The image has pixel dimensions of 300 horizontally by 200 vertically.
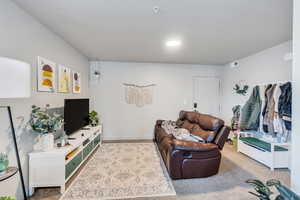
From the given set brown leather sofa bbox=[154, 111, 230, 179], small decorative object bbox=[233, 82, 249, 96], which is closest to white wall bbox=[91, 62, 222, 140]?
small decorative object bbox=[233, 82, 249, 96]

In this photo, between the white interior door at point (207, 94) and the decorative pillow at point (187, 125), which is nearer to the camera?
the decorative pillow at point (187, 125)

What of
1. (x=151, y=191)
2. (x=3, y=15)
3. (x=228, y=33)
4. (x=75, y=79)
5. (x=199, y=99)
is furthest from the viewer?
(x=199, y=99)

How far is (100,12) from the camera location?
74.1 inches

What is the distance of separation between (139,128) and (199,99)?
7.23 ft

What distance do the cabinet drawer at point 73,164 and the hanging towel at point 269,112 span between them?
3.70 meters

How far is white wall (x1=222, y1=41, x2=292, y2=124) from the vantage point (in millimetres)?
2887

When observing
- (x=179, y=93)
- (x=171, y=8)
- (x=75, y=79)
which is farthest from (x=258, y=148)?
(x=75, y=79)

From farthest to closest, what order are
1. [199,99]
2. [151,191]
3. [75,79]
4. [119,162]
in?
[199,99], [75,79], [119,162], [151,191]

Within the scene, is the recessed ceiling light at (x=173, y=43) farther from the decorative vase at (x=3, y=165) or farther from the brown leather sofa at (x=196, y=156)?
the decorative vase at (x=3, y=165)

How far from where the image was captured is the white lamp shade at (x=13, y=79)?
3.62 feet

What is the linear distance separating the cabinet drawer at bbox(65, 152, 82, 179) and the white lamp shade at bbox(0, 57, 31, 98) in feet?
4.53

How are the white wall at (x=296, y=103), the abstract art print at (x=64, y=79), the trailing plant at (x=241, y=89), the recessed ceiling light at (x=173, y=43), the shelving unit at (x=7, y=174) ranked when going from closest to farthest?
the white wall at (x=296, y=103), the shelving unit at (x=7, y=174), the abstract art print at (x=64, y=79), the recessed ceiling light at (x=173, y=43), the trailing plant at (x=241, y=89)

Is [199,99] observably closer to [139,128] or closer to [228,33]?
[139,128]

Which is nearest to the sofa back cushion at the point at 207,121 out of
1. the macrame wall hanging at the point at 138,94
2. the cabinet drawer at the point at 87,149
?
the macrame wall hanging at the point at 138,94
